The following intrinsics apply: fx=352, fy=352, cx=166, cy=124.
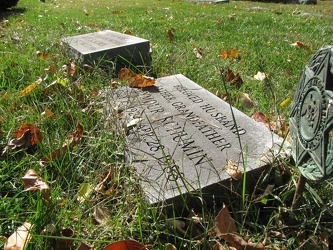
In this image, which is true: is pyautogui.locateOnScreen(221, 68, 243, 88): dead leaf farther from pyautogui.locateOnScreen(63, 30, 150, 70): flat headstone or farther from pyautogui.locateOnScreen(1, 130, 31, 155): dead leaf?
pyautogui.locateOnScreen(1, 130, 31, 155): dead leaf

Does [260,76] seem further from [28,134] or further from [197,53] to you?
[28,134]

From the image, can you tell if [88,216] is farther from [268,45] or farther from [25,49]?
[268,45]

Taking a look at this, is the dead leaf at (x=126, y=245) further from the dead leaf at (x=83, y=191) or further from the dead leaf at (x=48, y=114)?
the dead leaf at (x=48, y=114)

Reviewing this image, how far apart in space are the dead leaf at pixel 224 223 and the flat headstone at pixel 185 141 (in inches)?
6.1

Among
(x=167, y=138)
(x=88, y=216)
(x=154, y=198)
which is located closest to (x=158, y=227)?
(x=154, y=198)

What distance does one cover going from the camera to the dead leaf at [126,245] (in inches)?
48.8

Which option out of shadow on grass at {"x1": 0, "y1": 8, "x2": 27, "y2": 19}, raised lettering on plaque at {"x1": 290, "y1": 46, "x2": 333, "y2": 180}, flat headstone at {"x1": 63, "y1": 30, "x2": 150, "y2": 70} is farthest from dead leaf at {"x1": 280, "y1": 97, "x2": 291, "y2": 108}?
shadow on grass at {"x1": 0, "y1": 8, "x2": 27, "y2": 19}

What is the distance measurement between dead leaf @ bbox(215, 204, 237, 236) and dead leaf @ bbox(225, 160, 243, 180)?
24 centimetres

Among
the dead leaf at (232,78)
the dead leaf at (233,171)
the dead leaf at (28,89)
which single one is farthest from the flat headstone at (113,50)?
the dead leaf at (233,171)

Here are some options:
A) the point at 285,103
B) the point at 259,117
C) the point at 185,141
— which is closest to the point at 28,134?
the point at 185,141

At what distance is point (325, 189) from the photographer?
161 centimetres

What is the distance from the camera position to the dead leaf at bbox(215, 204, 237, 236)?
136 centimetres

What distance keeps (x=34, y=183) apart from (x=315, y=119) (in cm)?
120

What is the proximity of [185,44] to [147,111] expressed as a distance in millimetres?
2132
